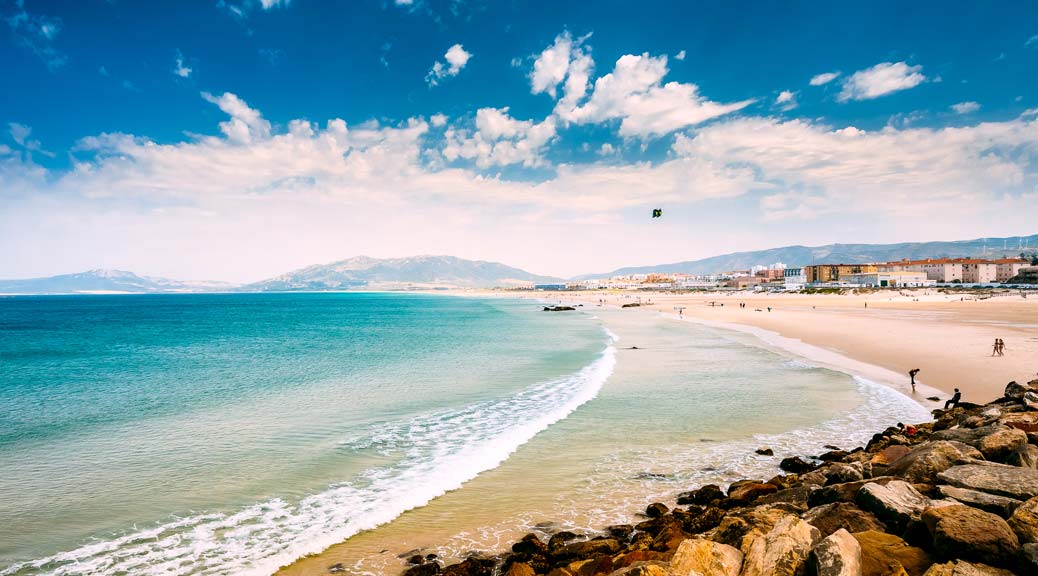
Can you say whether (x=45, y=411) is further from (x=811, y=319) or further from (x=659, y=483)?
(x=811, y=319)

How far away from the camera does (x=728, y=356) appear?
26.4 metres

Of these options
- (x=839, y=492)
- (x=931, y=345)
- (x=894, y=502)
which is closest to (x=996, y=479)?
(x=894, y=502)

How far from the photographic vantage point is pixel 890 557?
4859 mm

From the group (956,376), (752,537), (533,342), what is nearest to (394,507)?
(752,537)

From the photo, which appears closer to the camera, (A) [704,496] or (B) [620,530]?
(B) [620,530]

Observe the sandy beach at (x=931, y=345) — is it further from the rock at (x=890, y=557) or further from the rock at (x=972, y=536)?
the rock at (x=890, y=557)

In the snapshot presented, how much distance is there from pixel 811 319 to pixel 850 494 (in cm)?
4616

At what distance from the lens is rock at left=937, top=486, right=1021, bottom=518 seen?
537cm

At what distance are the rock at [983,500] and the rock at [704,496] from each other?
123 inches

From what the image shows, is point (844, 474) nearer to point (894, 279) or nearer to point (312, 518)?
point (312, 518)

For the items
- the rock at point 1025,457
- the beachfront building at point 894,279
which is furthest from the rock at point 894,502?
the beachfront building at point 894,279

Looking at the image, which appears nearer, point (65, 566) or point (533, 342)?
point (65, 566)

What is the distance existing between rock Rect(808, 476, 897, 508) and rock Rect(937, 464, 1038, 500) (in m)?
0.71

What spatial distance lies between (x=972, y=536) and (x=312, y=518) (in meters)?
8.54
